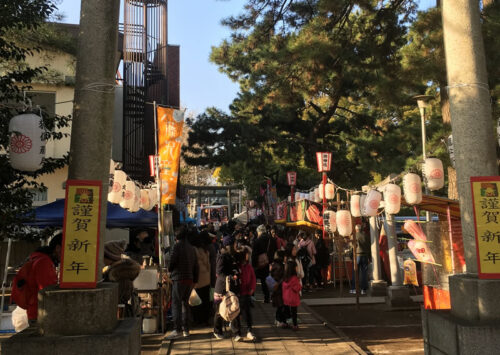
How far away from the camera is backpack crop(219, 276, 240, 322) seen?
24.7ft

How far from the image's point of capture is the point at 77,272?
4113 mm

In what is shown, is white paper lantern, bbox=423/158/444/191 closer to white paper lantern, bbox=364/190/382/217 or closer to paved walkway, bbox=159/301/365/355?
white paper lantern, bbox=364/190/382/217

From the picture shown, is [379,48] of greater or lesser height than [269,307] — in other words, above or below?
above

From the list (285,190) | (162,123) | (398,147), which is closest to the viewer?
(162,123)

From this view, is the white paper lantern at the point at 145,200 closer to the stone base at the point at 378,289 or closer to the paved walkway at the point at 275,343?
the paved walkway at the point at 275,343

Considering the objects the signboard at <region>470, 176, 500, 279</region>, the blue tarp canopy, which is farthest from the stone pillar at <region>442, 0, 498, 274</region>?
the blue tarp canopy

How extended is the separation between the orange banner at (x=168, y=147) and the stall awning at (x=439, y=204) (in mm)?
5721

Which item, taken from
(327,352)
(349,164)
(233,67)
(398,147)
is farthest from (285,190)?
(327,352)

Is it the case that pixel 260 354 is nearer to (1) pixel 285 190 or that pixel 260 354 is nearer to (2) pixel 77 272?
(2) pixel 77 272

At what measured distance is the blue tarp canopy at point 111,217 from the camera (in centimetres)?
1002

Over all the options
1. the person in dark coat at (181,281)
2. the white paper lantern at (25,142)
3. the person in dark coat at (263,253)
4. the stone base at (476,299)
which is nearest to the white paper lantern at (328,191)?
the person in dark coat at (263,253)

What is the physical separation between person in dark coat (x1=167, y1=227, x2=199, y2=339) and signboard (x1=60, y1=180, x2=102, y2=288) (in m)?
3.96

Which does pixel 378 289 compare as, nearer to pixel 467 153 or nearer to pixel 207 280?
pixel 207 280

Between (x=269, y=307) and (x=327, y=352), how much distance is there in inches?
176
